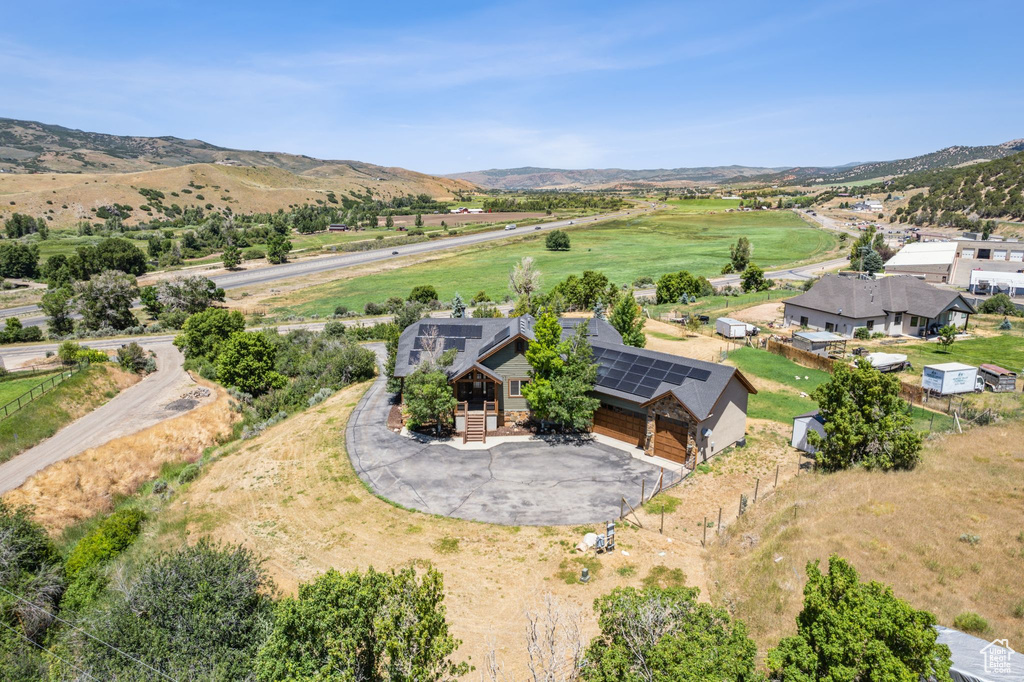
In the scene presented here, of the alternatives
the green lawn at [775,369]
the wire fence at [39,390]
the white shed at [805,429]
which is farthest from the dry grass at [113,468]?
the green lawn at [775,369]

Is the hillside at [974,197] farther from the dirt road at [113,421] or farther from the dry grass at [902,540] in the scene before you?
the dirt road at [113,421]

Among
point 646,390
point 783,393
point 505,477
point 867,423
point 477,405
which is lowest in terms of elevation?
point 505,477

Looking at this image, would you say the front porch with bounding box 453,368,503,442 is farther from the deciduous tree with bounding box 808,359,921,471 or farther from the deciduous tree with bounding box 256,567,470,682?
the deciduous tree with bounding box 256,567,470,682

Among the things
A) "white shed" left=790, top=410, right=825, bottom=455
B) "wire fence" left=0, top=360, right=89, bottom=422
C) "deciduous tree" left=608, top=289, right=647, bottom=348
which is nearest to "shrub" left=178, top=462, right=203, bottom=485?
"wire fence" left=0, top=360, right=89, bottom=422

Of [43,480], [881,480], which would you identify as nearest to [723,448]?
[881,480]

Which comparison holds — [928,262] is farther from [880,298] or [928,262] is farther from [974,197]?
[974,197]

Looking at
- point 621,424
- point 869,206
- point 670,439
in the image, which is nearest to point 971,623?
point 670,439

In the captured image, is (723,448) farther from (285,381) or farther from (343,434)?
(285,381)
